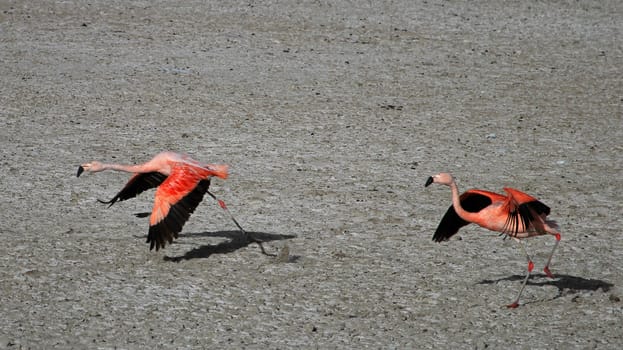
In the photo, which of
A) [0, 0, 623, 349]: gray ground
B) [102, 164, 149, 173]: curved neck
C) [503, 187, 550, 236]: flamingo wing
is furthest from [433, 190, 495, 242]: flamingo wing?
[102, 164, 149, 173]: curved neck

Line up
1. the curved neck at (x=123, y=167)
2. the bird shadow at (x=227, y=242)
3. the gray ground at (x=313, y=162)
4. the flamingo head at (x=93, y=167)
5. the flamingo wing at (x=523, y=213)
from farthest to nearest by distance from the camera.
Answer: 1. the flamingo head at (x=93, y=167)
2. the curved neck at (x=123, y=167)
3. the bird shadow at (x=227, y=242)
4. the flamingo wing at (x=523, y=213)
5. the gray ground at (x=313, y=162)

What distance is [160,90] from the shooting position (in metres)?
12.6

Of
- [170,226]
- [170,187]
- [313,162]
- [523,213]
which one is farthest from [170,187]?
[313,162]

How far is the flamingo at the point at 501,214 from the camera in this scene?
7.01 metres

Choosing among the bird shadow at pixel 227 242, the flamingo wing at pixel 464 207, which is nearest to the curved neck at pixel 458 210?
the flamingo wing at pixel 464 207

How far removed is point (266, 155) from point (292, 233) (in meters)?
2.16

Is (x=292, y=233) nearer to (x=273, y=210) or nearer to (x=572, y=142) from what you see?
(x=273, y=210)

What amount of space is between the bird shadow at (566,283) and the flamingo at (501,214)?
0.11 metres

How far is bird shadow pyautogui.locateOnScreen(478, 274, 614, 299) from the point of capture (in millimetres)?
7371

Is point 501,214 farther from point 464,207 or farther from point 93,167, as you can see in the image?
point 93,167

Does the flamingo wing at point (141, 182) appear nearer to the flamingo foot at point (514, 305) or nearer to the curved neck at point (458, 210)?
the curved neck at point (458, 210)

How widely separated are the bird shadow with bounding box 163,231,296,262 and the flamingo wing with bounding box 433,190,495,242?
1.42 m

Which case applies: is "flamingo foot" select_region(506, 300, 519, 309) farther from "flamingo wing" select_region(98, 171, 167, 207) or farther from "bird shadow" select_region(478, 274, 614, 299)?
"flamingo wing" select_region(98, 171, 167, 207)

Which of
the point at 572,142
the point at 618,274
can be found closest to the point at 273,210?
the point at 618,274
